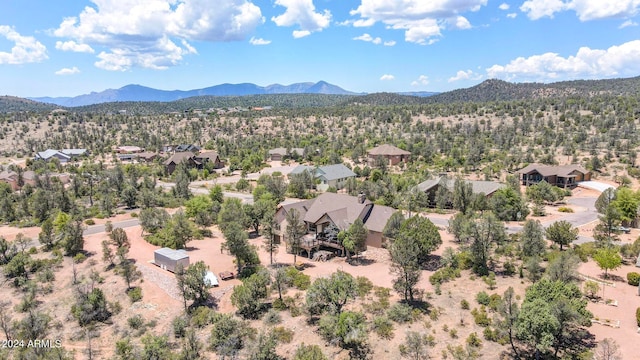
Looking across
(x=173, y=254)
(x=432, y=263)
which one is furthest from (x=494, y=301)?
(x=173, y=254)

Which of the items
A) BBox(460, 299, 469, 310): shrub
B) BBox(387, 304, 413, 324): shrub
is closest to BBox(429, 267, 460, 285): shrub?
BBox(460, 299, 469, 310): shrub

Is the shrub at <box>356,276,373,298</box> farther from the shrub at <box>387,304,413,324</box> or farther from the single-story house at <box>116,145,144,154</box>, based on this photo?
the single-story house at <box>116,145,144,154</box>

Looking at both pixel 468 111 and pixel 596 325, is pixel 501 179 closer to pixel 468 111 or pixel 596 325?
pixel 596 325

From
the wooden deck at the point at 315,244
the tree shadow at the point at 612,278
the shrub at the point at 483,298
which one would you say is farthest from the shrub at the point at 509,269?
the wooden deck at the point at 315,244

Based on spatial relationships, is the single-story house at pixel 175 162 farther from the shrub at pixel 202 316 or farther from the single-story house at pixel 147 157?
the shrub at pixel 202 316

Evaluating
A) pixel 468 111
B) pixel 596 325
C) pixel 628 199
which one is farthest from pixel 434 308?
pixel 468 111

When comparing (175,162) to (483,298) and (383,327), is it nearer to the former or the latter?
(383,327)

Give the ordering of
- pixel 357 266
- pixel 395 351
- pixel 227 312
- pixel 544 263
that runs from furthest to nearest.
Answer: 1. pixel 357 266
2. pixel 544 263
3. pixel 227 312
4. pixel 395 351
